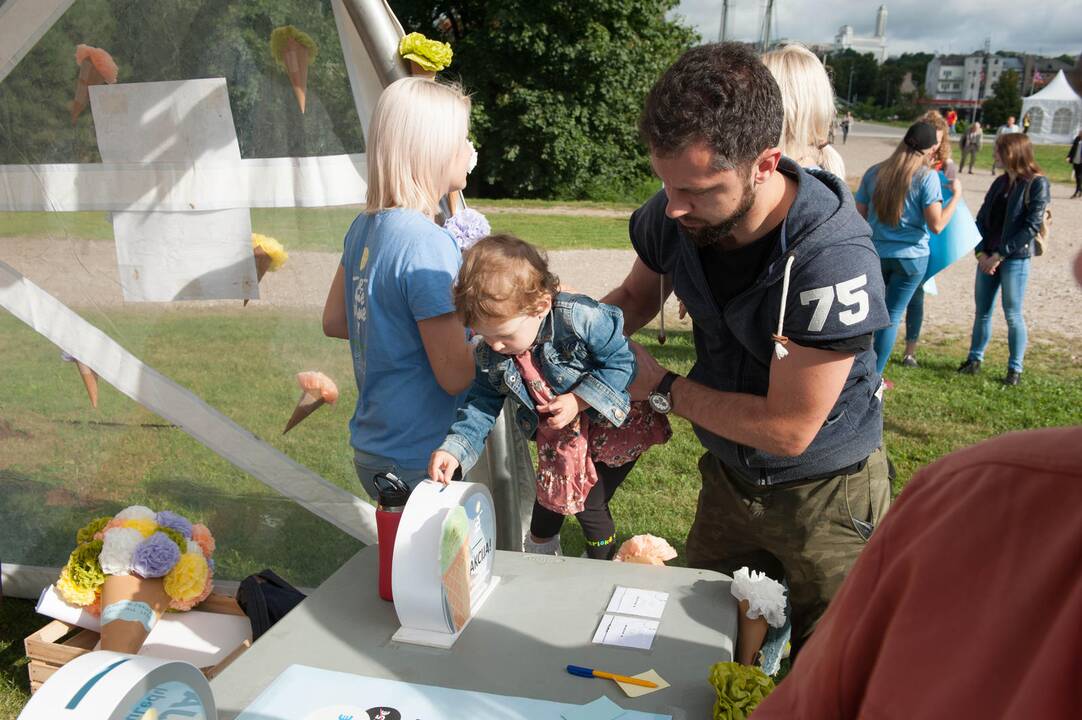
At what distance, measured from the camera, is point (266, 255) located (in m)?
3.07

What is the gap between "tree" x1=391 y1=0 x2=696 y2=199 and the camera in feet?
66.8

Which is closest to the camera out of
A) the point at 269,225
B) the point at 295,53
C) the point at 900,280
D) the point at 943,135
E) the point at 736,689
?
the point at 736,689

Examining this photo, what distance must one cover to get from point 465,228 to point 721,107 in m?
1.16

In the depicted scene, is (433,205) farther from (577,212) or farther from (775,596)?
(577,212)

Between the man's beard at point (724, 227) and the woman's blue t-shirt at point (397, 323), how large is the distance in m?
0.71

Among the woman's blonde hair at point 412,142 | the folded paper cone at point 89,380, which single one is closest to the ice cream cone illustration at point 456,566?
the woman's blonde hair at point 412,142

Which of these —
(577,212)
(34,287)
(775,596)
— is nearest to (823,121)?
(775,596)

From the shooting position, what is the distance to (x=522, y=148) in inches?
825

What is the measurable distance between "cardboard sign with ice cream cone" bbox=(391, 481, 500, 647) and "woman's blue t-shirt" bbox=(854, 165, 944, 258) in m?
4.55

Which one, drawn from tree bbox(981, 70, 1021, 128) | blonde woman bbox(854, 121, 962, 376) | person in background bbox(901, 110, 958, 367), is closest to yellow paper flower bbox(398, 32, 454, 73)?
blonde woman bbox(854, 121, 962, 376)

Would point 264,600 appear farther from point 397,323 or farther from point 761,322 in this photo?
point 761,322

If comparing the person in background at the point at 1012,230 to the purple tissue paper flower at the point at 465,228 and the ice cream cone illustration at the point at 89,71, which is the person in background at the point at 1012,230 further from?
the ice cream cone illustration at the point at 89,71

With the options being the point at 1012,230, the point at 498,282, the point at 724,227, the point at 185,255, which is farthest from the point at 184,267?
the point at 1012,230

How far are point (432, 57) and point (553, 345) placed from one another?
43.7 inches
